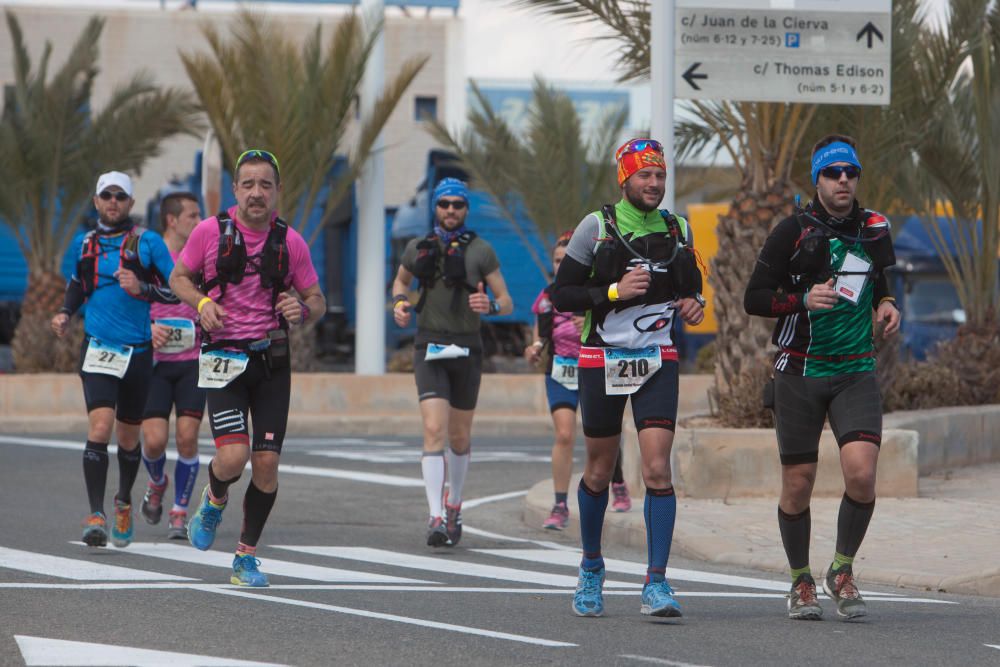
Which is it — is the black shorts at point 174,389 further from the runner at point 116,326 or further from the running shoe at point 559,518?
the running shoe at point 559,518

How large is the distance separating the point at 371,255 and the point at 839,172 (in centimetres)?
1603

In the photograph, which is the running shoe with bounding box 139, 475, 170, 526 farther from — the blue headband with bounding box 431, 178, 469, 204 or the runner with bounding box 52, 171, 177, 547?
the blue headband with bounding box 431, 178, 469, 204

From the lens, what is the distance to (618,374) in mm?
7773

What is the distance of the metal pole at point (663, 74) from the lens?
13.3 metres

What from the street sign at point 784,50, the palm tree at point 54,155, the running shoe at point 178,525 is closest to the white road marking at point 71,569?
the running shoe at point 178,525

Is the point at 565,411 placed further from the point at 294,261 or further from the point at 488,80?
the point at 488,80

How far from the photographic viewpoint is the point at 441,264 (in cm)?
1107

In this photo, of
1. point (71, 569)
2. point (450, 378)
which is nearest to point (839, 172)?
point (450, 378)

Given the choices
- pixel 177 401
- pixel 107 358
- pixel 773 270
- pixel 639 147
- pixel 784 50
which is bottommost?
pixel 177 401

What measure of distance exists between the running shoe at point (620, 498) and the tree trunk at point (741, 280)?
1.98m

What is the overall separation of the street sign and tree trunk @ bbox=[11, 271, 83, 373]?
12.5 meters

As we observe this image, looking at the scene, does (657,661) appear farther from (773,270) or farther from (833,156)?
(833,156)

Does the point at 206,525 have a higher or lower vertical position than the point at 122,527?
higher

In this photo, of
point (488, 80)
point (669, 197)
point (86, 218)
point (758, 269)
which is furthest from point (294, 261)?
point (488, 80)
